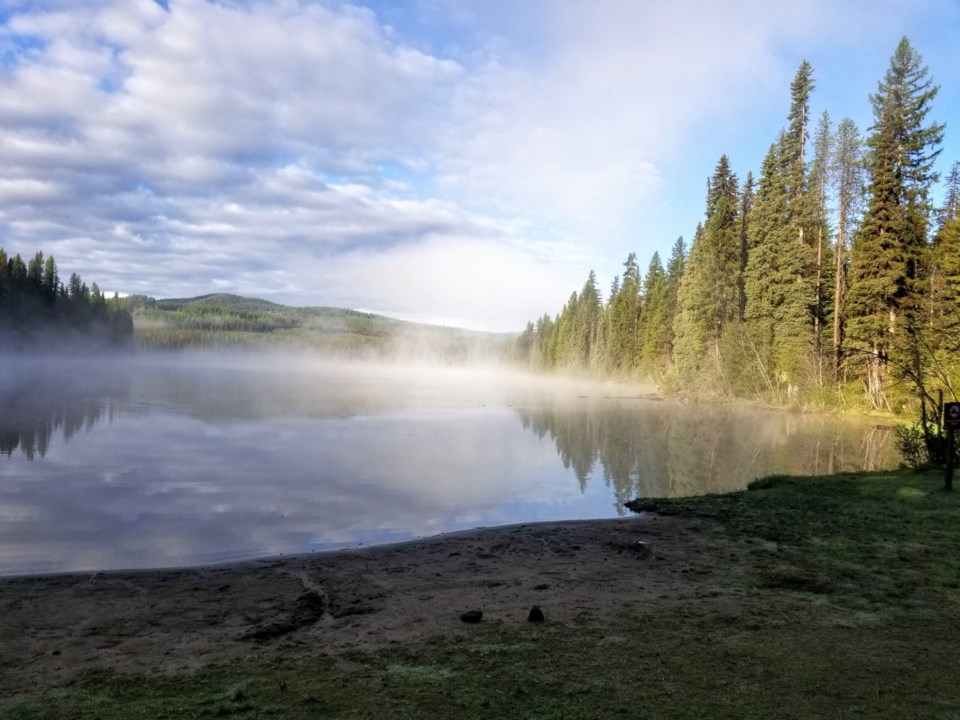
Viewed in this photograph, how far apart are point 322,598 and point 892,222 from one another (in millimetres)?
39372

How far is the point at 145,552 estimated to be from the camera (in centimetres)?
996

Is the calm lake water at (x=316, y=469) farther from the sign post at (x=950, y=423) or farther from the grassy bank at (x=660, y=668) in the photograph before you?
the grassy bank at (x=660, y=668)

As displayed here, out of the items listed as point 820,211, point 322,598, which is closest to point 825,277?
point 820,211

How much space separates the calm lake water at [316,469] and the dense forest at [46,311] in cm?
6625

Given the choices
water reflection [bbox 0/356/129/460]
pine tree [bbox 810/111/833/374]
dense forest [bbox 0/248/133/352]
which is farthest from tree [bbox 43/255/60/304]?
pine tree [bbox 810/111/833/374]

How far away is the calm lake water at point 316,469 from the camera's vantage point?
36.3ft

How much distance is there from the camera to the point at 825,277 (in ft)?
155

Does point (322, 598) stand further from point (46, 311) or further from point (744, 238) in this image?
point (46, 311)

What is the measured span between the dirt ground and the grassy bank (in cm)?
32

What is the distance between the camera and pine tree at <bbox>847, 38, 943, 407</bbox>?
1389 inches

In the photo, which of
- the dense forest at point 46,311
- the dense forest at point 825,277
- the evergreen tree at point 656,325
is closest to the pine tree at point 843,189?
the dense forest at point 825,277

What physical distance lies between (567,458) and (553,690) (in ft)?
56.7

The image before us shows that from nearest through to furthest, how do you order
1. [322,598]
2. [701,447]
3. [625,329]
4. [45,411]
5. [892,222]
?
[322,598] < [701,447] < [45,411] < [892,222] < [625,329]

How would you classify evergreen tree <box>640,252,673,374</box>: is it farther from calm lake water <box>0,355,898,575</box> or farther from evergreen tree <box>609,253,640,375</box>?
calm lake water <box>0,355,898,575</box>
